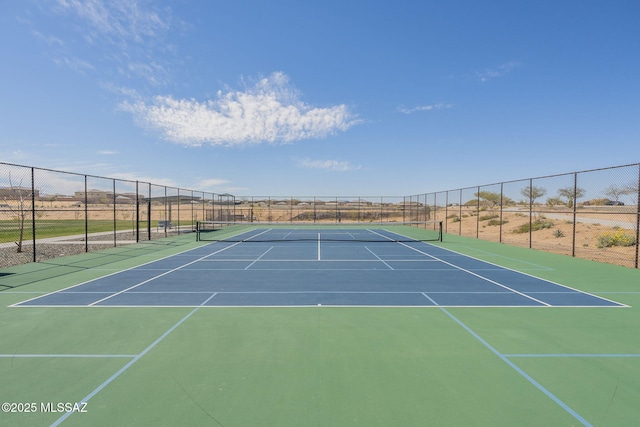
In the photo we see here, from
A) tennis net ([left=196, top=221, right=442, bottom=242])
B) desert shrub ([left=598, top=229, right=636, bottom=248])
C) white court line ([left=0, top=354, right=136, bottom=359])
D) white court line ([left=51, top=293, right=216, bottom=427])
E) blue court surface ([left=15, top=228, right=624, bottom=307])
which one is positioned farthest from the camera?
tennis net ([left=196, top=221, right=442, bottom=242])

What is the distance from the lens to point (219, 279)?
9.20m

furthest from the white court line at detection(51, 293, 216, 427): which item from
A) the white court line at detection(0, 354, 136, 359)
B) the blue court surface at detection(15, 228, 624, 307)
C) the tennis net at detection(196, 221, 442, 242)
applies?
the tennis net at detection(196, 221, 442, 242)

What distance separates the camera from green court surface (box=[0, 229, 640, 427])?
10.5 ft

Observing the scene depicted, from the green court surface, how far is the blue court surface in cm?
52

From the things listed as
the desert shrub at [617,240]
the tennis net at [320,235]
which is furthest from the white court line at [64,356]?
the desert shrub at [617,240]

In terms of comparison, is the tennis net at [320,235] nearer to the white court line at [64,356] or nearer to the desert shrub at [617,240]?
the desert shrub at [617,240]

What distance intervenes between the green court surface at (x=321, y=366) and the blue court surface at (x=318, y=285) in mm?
518

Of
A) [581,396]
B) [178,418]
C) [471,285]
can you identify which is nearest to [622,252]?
[471,285]

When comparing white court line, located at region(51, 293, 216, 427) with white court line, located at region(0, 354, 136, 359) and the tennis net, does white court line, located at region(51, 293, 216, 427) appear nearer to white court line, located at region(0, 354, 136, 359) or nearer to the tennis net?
white court line, located at region(0, 354, 136, 359)

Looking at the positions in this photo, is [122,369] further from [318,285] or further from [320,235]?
[320,235]

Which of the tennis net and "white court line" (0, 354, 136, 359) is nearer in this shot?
"white court line" (0, 354, 136, 359)

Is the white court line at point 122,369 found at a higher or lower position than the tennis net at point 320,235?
higher

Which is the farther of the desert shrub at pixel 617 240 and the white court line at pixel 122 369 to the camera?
the desert shrub at pixel 617 240

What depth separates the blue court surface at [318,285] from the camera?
22.9ft
